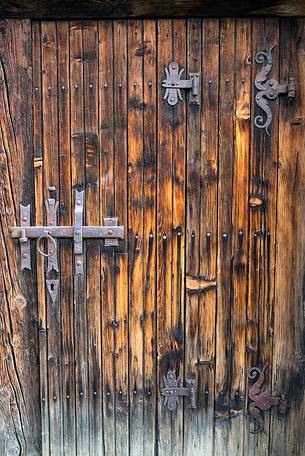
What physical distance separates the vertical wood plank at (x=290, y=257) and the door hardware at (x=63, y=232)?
0.65 m

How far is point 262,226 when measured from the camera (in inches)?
88.4

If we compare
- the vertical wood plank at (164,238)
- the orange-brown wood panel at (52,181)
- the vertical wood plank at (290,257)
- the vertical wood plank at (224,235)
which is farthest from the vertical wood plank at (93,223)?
the vertical wood plank at (290,257)

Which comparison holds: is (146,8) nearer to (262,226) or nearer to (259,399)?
(262,226)

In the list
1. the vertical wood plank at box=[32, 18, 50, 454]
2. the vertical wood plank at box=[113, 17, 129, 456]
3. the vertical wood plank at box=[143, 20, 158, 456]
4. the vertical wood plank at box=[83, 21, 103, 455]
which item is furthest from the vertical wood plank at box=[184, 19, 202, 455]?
the vertical wood plank at box=[32, 18, 50, 454]

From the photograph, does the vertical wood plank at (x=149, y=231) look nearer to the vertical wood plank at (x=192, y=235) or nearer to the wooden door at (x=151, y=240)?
the wooden door at (x=151, y=240)

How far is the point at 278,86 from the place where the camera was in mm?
2182

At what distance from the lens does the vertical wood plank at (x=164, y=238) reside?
219cm

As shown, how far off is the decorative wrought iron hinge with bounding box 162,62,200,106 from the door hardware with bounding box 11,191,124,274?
509mm

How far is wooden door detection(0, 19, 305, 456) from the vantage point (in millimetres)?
2186

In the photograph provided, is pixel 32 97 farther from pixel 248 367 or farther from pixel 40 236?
pixel 248 367

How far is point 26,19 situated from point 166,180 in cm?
80

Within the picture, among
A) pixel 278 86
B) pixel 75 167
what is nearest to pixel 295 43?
pixel 278 86

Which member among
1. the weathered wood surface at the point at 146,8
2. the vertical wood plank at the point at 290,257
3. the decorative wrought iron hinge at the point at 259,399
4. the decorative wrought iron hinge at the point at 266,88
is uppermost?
the weathered wood surface at the point at 146,8

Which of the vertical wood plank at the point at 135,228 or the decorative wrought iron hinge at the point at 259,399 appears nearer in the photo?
the vertical wood plank at the point at 135,228
